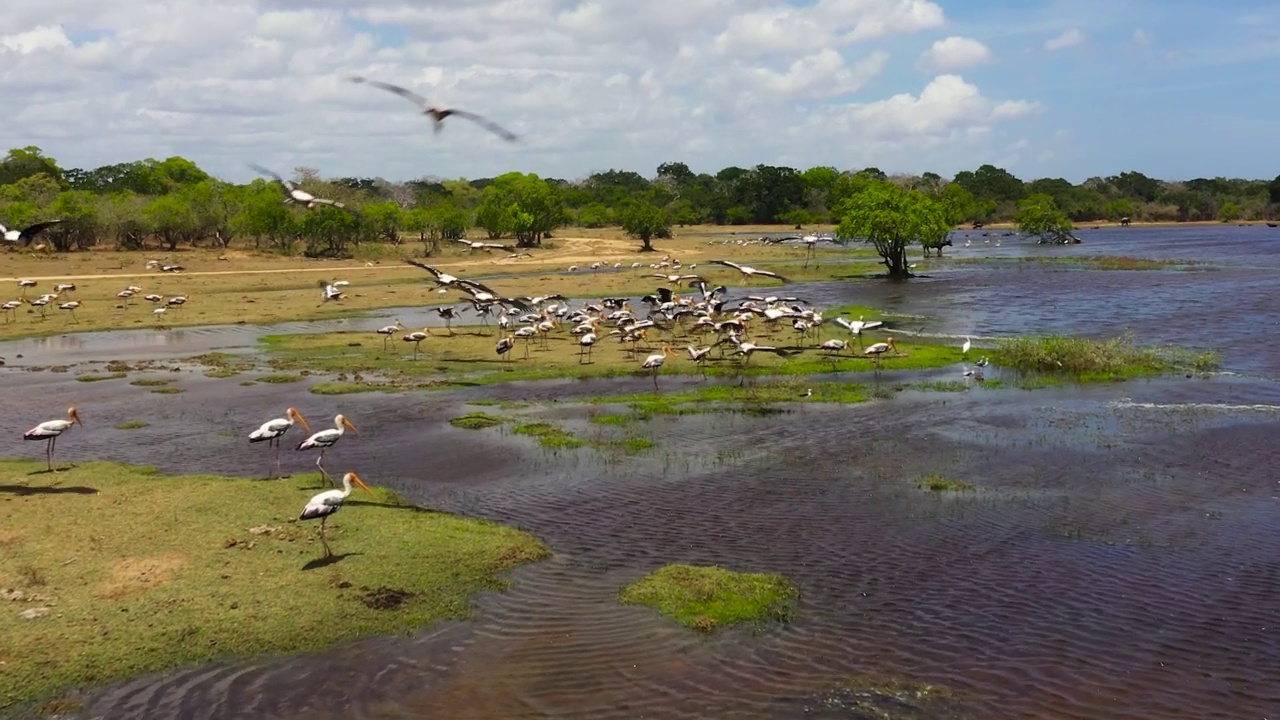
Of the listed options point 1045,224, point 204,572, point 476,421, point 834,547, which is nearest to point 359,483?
point 204,572

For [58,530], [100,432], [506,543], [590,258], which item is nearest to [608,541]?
[506,543]

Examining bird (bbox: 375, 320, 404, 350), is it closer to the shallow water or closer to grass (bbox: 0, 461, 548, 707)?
the shallow water

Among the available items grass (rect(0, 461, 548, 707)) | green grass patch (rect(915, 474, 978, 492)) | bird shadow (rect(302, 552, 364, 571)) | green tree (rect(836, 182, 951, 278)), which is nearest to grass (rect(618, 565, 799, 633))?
grass (rect(0, 461, 548, 707))

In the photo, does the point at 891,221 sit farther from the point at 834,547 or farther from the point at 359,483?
the point at 359,483

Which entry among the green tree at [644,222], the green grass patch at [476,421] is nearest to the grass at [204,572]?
the green grass patch at [476,421]

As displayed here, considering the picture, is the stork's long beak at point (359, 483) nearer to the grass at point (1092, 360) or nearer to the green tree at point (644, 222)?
the grass at point (1092, 360)

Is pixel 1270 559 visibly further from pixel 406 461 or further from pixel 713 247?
pixel 713 247
